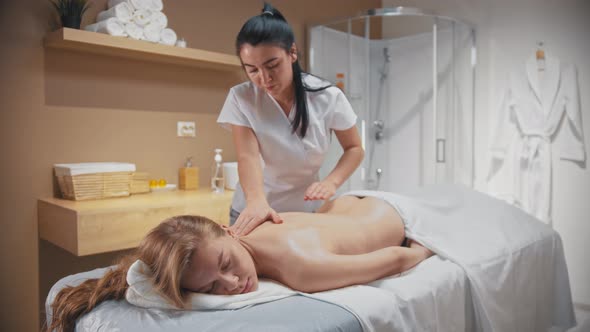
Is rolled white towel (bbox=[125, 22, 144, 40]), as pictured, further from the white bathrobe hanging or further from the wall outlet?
the white bathrobe hanging

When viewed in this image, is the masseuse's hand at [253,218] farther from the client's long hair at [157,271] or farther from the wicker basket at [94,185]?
the wicker basket at [94,185]

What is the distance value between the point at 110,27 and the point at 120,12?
113 millimetres

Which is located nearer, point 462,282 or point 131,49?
point 462,282

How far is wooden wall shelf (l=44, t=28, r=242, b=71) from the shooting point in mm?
2402

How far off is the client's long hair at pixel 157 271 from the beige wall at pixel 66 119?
1.41 metres

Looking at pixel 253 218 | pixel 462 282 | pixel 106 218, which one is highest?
pixel 253 218

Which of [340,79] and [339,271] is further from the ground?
[340,79]

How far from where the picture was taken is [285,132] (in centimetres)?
177

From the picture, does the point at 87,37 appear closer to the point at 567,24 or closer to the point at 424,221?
the point at 424,221

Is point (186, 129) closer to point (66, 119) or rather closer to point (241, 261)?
point (66, 119)

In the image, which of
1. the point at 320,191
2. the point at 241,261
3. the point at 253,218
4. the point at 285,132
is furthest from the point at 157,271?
the point at 285,132


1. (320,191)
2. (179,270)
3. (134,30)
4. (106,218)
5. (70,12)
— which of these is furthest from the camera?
(134,30)

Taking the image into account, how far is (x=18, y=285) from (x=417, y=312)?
214cm

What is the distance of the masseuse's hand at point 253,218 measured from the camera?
1.50m
